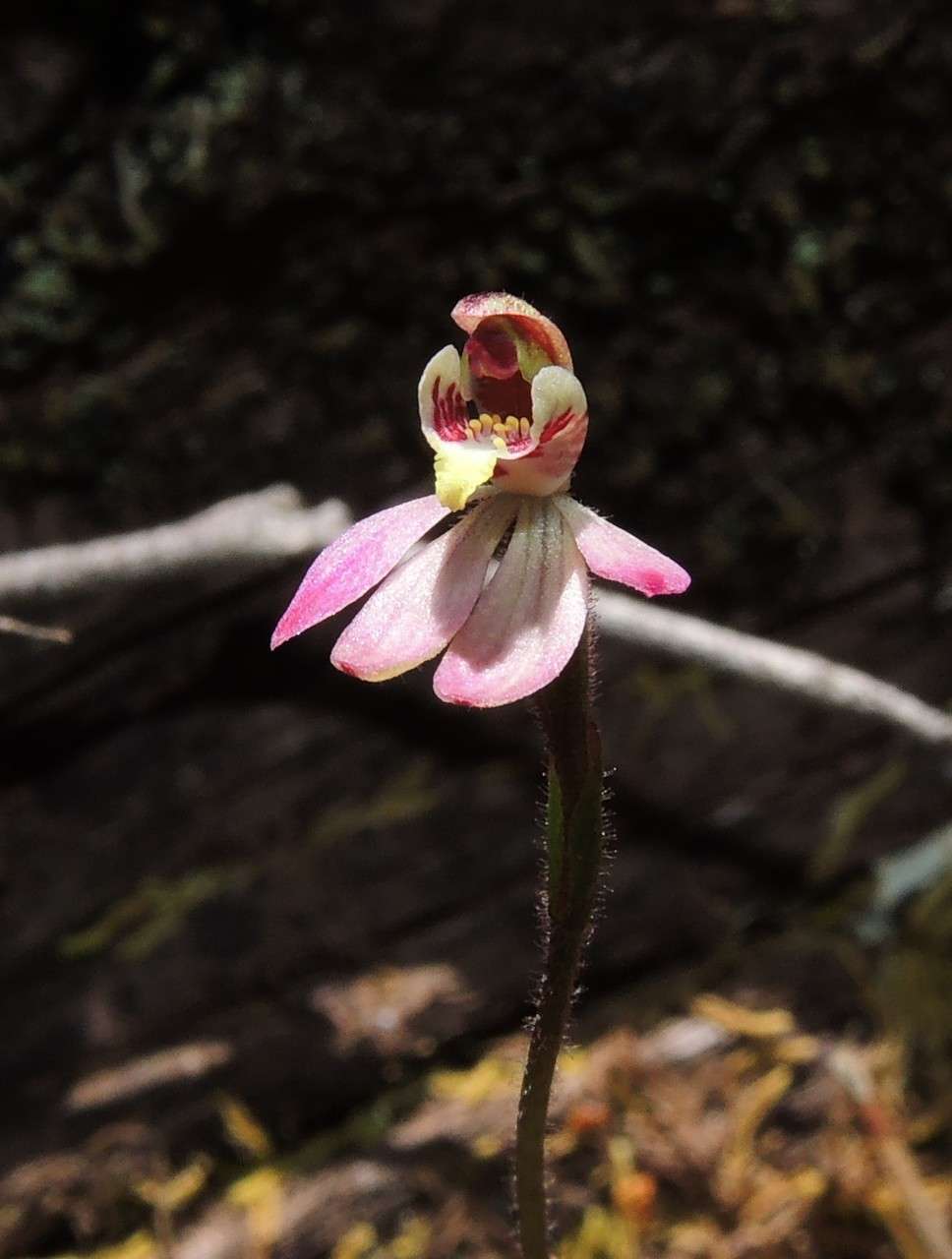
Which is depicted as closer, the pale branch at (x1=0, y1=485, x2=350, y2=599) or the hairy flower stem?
the hairy flower stem

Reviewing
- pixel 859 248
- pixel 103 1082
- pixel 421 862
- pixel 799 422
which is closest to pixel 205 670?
pixel 421 862

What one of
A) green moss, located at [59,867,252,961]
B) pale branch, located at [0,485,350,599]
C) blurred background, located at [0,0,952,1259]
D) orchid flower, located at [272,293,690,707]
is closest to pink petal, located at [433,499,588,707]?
orchid flower, located at [272,293,690,707]

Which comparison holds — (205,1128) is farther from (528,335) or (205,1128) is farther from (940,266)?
(940,266)

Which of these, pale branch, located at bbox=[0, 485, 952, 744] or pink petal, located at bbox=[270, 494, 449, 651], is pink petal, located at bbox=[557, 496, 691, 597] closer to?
pink petal, located at bbox=[270, 494, 449, 651]

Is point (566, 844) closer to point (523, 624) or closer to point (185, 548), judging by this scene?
point (523, 624)

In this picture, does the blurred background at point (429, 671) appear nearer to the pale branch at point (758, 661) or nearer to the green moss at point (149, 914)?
the green moss at point (149, 914)

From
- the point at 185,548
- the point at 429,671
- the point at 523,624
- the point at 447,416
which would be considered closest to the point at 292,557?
the point at 185,548
